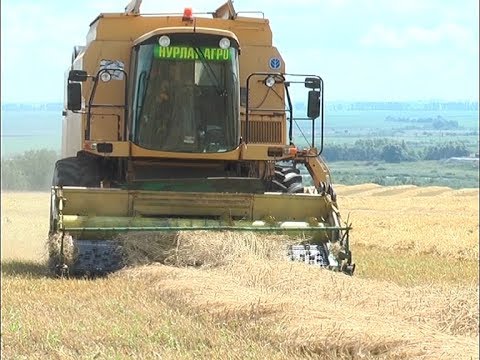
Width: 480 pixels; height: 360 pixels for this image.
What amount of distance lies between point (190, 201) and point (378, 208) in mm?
16965

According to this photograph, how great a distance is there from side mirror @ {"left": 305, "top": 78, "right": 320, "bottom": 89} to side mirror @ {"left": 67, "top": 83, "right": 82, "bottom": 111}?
2.35 m

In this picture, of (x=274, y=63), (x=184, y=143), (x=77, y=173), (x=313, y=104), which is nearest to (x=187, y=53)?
(x=184, y=143)

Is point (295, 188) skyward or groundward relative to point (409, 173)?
skyward

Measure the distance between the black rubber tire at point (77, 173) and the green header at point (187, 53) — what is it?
1541 millimetres

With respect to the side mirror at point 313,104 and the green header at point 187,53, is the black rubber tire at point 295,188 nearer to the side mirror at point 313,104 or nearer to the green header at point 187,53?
the side mirror at point 313,104

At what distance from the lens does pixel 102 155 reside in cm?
1027

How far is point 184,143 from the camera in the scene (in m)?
10.3

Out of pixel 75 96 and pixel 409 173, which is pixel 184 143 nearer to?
pixel 75 96

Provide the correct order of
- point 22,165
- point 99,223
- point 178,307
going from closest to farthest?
1. point 178,307
2. point 99,223
3. point 22,165

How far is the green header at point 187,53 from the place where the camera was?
1012 cm

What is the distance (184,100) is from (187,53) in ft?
1.62

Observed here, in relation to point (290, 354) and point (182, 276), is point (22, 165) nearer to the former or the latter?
point (182, 276)

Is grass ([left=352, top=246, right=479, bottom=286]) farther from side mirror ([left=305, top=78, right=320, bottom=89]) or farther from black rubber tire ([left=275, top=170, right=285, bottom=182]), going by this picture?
side mirror ([left=305, top=78, right=320, bottom=89])

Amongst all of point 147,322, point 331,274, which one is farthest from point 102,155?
point 147,322
